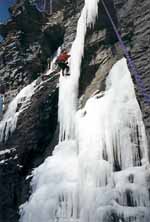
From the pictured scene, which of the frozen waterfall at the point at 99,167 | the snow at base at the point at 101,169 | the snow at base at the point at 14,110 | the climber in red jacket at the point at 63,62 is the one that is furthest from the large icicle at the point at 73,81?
the snow at base at the point at 14,110

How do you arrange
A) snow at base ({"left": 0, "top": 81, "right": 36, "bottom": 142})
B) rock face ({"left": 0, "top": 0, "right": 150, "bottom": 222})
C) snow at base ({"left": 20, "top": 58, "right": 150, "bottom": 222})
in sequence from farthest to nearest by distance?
snow at base ({"left": 0, "top": 81, "right": 36, "bottom": 142}) → rock face ({"left": 0, "top": 0, "right": 150, "bottom": 222}) → snow at base ({"left": 20, "top": 58, "right": 150, "bottom": 222})

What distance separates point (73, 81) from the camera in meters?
13.4

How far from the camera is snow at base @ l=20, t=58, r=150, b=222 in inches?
344

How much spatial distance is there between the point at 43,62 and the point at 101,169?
835 cm

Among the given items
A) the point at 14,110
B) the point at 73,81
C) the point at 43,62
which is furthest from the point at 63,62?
the point at 43,62

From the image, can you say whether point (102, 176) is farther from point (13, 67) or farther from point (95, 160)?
point (13, 67)

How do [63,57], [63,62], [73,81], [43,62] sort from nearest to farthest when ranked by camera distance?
[73,81] → [63,62] → [63,57] → [43,62]

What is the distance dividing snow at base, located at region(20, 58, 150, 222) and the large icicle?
39cm

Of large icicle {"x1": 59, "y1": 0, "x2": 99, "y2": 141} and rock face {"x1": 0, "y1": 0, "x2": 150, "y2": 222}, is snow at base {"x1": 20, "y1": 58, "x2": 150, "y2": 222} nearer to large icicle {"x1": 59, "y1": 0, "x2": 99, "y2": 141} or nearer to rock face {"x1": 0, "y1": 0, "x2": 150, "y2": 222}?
large icicle {"x1": 59, "y1": 0, "x2": 99, "y2": 141}

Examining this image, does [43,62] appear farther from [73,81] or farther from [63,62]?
[73,81]

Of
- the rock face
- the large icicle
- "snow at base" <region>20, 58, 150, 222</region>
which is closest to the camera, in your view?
"snow at base" <region>20, 58, 150, 222</region>

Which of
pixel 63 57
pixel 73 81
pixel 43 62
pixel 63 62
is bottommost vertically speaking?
pixel 73 81

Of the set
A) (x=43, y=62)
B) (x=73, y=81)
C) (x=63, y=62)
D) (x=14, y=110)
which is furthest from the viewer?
(x=43, y=62)

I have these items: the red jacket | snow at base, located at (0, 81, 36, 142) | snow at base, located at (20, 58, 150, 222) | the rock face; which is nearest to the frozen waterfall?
snow at base, located at (20, 58, 150, 222)
